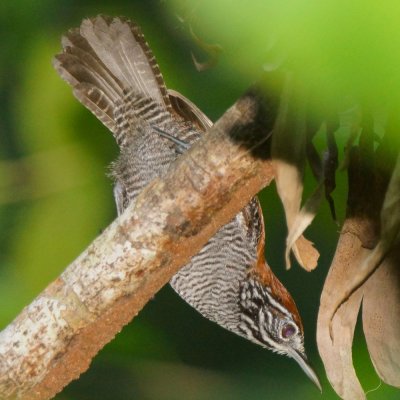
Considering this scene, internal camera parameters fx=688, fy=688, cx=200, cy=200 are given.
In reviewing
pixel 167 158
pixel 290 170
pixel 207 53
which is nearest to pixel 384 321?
pixel 290 170

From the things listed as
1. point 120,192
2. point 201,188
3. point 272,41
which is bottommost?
point 120,192

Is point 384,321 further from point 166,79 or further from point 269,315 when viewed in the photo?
point 269,315

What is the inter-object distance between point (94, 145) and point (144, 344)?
0.29 m

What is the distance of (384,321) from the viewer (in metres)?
0.82

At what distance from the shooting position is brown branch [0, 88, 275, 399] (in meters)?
0.85

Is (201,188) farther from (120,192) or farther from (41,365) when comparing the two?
(120,192)

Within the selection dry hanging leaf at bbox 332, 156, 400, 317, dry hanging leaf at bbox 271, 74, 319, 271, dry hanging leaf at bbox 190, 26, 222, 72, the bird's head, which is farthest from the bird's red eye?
dry hanging leaf at bbox 190, 26, 222, 72

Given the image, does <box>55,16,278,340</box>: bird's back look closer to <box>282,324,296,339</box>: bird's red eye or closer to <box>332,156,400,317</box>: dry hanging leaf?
<box>282,324,296,339</box>: bird's red eye

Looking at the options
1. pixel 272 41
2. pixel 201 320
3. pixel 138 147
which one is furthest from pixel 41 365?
pixel 201 320

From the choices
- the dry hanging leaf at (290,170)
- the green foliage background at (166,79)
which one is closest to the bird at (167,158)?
the green foliage background at (166,79)

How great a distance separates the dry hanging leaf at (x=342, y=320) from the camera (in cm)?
81

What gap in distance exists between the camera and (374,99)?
0.21m

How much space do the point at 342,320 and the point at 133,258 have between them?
0.96 ft

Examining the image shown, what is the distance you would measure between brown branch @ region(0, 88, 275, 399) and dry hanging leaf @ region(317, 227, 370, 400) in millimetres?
150
